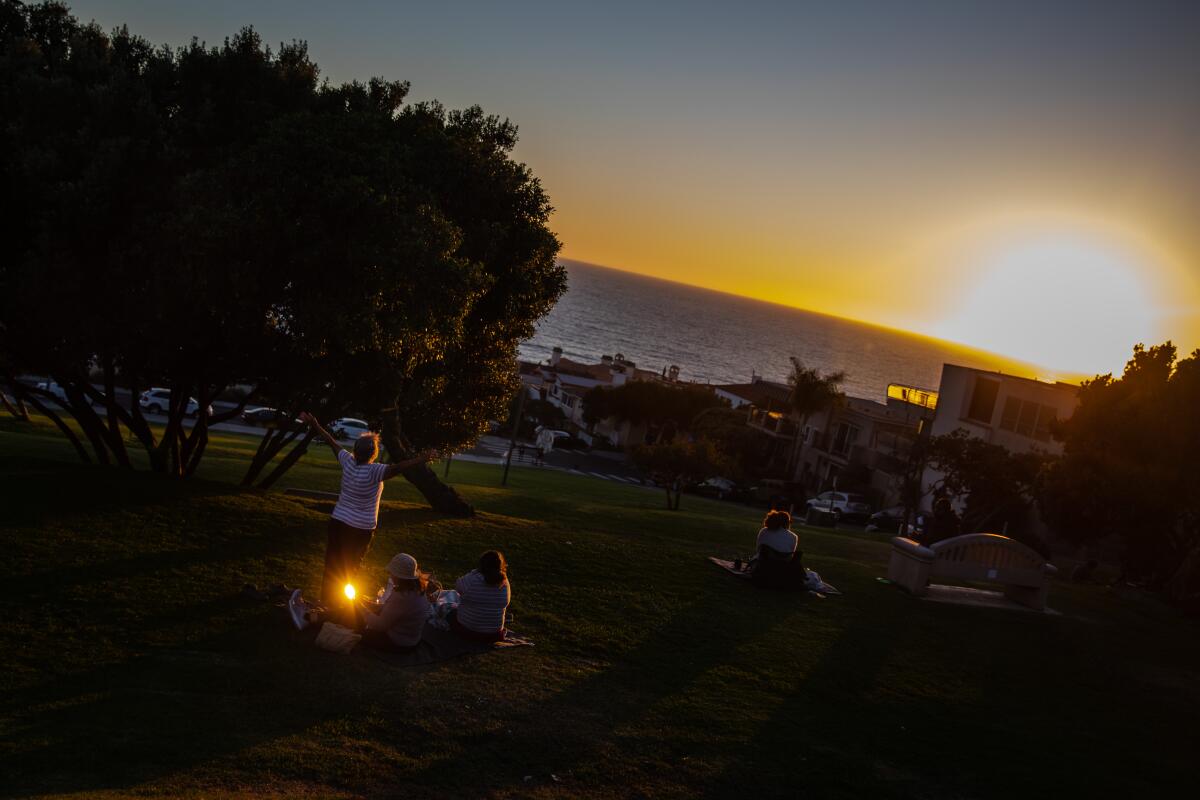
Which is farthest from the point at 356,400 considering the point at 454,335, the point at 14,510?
the point at 14,510

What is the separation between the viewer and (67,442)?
26516 mm

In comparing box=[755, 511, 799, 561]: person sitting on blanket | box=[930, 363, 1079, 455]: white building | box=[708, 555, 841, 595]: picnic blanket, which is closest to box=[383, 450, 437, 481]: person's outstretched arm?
box=[755, 511, 799, 561]: person sitting on blanket

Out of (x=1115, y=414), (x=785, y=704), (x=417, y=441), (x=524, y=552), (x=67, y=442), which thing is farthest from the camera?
(x=67, y=442)

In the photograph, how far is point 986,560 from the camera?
51.8 feet

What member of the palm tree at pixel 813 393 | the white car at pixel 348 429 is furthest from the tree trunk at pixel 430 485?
the palm tree at pixel 813 393

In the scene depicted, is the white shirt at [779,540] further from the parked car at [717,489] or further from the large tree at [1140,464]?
the parked car at [717,489]

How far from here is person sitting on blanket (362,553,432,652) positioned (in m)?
8.80

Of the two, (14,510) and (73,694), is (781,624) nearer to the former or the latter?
(73,694)

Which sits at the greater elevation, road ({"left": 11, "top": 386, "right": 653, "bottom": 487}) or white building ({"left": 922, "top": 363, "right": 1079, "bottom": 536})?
white building ({"left": 922, "top": 363, "right": 1079, "bottom": 536})

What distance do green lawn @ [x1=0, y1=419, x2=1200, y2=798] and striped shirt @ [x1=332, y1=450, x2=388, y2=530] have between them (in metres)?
1.26

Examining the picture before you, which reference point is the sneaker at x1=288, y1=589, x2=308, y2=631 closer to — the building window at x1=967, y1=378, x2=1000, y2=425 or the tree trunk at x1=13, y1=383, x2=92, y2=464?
the tree trunk at x1=13, y1=383, x2=92, y2=464

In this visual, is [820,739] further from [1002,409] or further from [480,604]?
[1002,409]

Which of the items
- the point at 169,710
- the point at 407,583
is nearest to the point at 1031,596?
the point at 407,583

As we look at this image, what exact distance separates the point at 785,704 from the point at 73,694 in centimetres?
663
